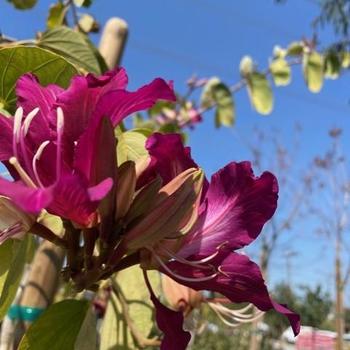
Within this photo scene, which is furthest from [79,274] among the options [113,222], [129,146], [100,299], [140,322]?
[100,299]

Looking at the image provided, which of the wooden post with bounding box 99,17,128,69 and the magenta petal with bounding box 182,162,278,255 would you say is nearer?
the magenta petal with bounding box 182,162,278,255

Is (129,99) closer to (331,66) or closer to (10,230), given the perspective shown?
(10,230)

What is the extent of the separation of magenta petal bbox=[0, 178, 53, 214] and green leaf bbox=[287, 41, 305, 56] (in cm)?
146

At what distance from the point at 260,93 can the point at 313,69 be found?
0.21 metres

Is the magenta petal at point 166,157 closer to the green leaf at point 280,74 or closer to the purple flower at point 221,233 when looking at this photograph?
the purple flower at point 221,233

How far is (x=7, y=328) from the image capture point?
1.89ft

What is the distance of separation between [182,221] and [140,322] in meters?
0.28

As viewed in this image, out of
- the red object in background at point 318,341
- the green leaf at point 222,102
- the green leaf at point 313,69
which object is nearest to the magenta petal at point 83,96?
the green leaf at point 222,102

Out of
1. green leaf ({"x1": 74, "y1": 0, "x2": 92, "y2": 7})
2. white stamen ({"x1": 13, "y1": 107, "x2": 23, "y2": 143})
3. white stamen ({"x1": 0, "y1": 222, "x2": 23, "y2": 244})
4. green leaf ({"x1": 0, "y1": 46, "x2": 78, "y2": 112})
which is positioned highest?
green leaf ({"x1": 74, "y1": 0, "x2": 92, "y2": 7})

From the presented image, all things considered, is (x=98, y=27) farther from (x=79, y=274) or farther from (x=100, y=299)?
(x=79, y=274)

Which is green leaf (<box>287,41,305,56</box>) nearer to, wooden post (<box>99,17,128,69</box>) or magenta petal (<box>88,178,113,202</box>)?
wooden post (<box>99,17,128,69</box>)

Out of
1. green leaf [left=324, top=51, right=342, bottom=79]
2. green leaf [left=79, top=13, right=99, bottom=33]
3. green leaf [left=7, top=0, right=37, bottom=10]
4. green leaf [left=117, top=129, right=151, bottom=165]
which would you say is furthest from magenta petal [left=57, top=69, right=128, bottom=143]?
green leaf [left=324, top=51, right=342, bottom=79]

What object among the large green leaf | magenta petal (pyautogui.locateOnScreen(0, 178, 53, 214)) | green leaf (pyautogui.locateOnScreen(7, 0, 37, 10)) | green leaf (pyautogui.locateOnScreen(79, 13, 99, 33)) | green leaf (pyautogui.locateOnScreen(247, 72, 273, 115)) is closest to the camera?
magenta petal (pyautogui.locateOnScreen(0, 178, 53, 214))

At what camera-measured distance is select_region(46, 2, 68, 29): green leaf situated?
0.80 meters
